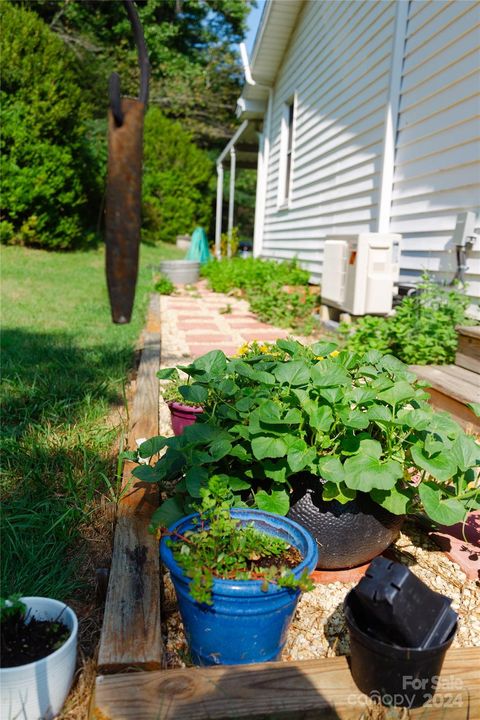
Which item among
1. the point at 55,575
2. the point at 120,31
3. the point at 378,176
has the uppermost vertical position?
the point at 120,31

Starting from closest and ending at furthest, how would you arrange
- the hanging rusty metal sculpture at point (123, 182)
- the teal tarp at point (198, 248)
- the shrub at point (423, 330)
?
the hanging rusty metal sculpture at point (123, 182), the shrub at point (423, 330), the teal tarp at point (198, 248)

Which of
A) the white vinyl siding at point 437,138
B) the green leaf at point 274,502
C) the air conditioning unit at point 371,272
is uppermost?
the white vinyl siding at point 437,138

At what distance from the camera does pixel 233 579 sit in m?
1.43

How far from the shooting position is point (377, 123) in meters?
5.79

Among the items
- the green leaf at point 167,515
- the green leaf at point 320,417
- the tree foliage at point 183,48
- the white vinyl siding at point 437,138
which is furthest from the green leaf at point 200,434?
the tree foliage at point 183,48

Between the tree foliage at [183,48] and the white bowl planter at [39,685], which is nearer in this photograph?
the white bowl planter at [39,685]

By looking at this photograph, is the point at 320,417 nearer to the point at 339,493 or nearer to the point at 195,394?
the point at 339,493

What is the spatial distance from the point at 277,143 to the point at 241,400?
978 centimetres

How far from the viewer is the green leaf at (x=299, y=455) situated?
168cm

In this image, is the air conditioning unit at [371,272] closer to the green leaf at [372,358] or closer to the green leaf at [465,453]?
the green leaf at [372,358]

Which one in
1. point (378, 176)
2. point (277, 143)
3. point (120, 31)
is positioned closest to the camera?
point (378, 176)

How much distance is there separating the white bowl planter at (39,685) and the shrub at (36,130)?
10976 millimetres

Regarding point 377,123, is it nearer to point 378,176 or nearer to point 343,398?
point 378,176

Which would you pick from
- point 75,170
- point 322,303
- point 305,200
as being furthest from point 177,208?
point 322,303
